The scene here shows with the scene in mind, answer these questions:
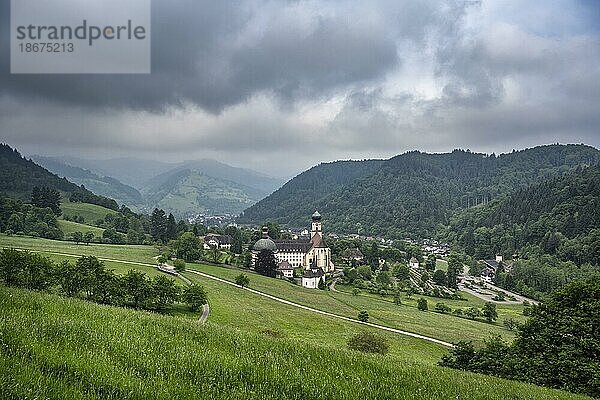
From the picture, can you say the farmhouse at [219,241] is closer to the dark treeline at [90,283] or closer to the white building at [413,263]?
the white building at [413,263]

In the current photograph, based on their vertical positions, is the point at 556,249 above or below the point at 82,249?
below

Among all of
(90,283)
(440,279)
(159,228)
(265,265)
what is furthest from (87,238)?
(440,279)

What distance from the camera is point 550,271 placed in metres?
133

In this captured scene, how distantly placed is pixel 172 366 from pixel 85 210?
166 meters

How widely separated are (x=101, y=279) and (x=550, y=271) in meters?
133

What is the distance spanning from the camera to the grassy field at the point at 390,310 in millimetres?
62041

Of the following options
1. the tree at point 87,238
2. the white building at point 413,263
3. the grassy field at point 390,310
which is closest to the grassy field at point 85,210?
the tree at point 87,238

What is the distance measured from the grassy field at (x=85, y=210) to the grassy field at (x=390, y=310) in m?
77.4

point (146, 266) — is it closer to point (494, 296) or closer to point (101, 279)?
point (101, 279)

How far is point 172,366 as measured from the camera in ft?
33.3

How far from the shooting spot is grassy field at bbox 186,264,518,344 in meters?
62.0

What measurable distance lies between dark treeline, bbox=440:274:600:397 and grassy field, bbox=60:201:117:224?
450ft

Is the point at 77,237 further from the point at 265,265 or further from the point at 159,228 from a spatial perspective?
the point at 265,265

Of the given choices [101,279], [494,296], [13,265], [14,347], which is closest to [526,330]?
[14,347]
